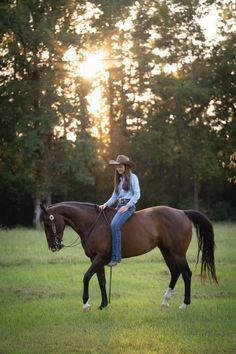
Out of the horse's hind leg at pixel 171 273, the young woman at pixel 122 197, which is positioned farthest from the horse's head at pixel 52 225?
the horse's hind leg at pixel 171 273

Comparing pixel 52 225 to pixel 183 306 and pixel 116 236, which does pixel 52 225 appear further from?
pixel 183 306

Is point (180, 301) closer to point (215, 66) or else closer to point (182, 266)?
point (182, 266)

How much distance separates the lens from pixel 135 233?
1107cm

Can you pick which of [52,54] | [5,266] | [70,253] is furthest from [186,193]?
[5,266]

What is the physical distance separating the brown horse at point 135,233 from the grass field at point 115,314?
25.9 inches

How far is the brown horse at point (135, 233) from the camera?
10.7m

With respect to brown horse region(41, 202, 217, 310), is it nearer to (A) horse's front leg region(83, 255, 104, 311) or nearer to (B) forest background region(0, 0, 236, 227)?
(A) horse's front leg region(83, 255, 104, 311)

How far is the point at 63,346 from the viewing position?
7809 millimetres

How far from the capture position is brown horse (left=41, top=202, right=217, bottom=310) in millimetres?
10695

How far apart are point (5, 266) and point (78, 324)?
8.65 meters

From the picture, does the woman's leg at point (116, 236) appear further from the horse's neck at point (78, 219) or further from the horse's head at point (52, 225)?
the horse's head at point (52, 225)

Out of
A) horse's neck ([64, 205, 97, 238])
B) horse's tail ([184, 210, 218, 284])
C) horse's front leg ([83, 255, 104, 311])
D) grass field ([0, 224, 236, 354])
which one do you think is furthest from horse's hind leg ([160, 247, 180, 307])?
horse's neck ([64, 205, 97, 238])

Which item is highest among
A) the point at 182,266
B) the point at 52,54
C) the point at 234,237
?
the point at 52,54

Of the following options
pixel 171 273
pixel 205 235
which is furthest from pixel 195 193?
pixel 171 273
